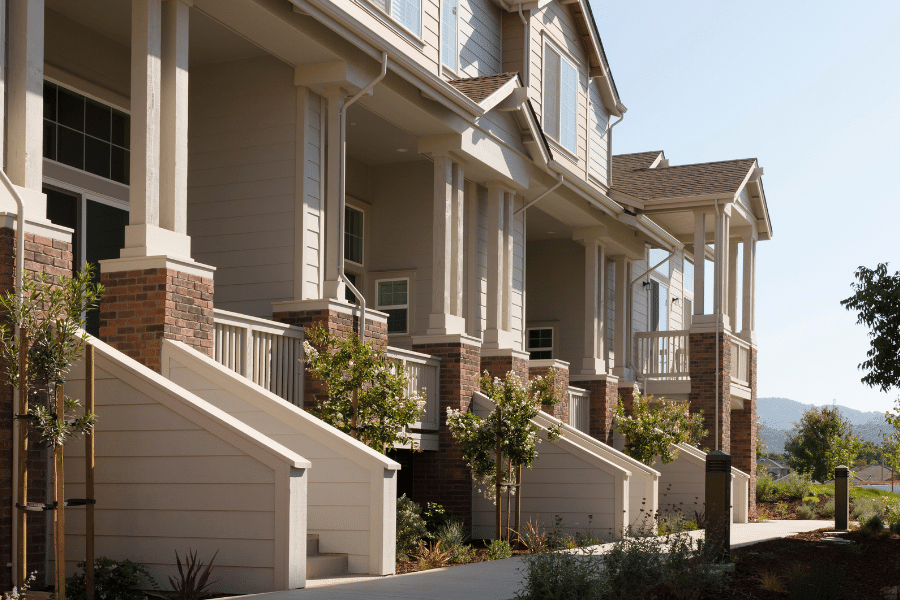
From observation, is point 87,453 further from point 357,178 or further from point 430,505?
point 357,178

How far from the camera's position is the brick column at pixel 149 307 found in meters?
10.2

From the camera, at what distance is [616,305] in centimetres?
2366

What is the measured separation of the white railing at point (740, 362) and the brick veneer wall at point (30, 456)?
18.0 metres

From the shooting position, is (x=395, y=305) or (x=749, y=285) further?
(x=749, y=285)

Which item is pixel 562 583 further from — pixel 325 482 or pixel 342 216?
pixel 342 216

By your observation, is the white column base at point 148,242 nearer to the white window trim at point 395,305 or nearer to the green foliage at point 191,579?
the green foliage at point 191,579

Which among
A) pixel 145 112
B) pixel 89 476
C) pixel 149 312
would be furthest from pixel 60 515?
pixel 145 112

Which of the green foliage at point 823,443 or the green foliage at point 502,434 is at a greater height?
the green foliage at point 502,434

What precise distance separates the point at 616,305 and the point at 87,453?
16768mm

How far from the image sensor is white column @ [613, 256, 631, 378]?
23.3m

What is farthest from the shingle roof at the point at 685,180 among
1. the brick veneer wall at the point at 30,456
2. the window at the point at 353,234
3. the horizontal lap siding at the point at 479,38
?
the brick veneer wall at the point at 30,456

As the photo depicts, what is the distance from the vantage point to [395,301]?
60.9ft

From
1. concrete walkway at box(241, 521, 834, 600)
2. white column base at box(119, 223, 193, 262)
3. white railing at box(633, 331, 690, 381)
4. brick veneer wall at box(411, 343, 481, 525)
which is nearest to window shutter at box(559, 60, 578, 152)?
white railing at box(633, 331, 690, 381)

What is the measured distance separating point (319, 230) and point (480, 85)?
4704 millimetres
